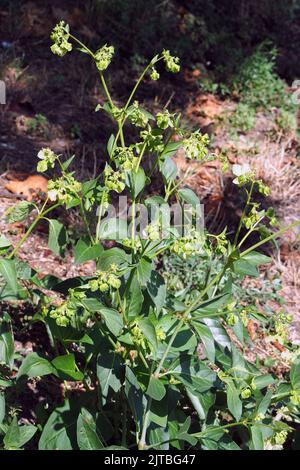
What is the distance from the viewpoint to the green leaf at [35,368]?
8.24 ft

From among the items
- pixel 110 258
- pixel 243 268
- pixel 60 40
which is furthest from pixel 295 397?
pixel 60 40

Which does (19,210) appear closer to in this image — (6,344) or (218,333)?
(6,344)

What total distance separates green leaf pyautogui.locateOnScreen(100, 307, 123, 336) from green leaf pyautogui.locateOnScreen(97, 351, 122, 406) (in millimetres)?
199

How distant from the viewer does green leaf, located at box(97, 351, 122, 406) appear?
252 cm

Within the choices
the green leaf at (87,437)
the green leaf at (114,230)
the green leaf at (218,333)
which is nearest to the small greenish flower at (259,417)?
the green leaf at (218,333)

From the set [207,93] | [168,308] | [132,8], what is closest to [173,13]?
[132,8]

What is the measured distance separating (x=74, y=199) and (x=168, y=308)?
617mm

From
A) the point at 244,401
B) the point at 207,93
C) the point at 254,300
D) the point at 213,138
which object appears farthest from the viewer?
the point at 207,93

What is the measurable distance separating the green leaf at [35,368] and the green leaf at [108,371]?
0.16m

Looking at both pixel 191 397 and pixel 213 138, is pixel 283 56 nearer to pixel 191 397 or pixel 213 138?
pixel 213 138

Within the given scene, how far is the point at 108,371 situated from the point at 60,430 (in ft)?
1.05

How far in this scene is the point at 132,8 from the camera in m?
6.37

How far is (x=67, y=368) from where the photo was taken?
8.30 ft

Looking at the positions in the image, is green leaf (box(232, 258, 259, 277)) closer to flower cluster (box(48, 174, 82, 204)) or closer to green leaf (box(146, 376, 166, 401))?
green leaf (box(146, 376, 166, 401))
